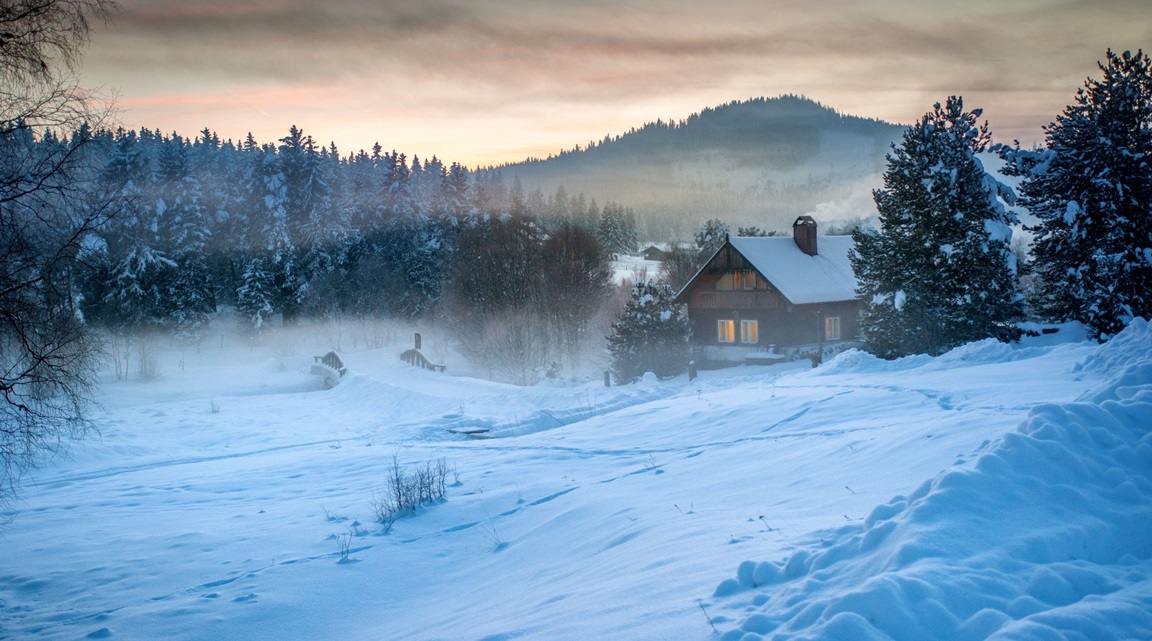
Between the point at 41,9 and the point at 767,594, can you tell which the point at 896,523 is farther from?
the point at 41,9

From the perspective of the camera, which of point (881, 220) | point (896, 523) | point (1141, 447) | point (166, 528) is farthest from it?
point (881, 220)

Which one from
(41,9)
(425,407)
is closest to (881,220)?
(425,407)

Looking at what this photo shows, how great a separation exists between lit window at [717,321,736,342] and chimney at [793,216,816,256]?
6.59 meters

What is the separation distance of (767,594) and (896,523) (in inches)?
44.1

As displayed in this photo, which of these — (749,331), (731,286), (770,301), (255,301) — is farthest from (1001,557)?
(255,301)

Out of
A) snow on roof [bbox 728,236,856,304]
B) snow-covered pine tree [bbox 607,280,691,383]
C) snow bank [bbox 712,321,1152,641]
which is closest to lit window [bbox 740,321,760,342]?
snow on roof [bbox 728,236,856,304]

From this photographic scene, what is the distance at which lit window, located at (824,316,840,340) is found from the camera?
39188mm

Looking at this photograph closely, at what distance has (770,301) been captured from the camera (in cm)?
3803

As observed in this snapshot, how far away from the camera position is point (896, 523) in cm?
515

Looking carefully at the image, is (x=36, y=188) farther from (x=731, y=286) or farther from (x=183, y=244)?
(x=183, y=244)

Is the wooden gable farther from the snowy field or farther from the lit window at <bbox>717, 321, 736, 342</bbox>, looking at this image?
the snowy field

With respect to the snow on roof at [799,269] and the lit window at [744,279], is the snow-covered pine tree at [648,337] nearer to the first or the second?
the lit window at [744,279]

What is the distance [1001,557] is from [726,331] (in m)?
36.0

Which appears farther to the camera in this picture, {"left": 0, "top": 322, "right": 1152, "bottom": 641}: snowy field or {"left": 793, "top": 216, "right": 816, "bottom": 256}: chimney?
{"left": 793, "top": 216, "right": 816, "bottom": 256}: chimney
